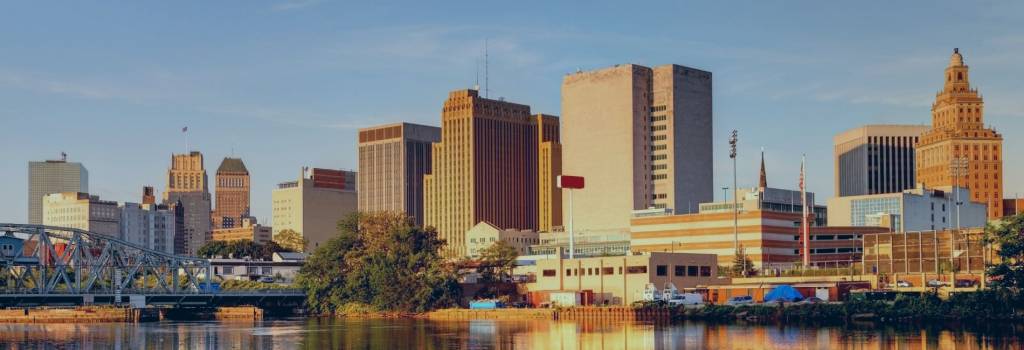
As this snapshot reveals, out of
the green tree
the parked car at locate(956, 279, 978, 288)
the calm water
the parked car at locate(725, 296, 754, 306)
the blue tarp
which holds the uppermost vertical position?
the green tree

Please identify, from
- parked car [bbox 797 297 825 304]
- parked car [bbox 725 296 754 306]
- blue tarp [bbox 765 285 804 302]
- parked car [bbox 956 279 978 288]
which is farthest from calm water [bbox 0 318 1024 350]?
parked car [bbox 956 279 978 288]

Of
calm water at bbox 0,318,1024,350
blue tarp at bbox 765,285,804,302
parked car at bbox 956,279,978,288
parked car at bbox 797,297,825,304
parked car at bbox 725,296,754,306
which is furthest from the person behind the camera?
parked car at bbox 725,296,754,306

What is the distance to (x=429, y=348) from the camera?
5389 inches

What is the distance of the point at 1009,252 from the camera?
578ft

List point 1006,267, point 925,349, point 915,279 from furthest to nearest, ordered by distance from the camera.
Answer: point 915,279 < point 1006,267 < point 925,349

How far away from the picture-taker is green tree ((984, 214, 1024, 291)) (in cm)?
17188

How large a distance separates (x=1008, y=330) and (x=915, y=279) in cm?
5263

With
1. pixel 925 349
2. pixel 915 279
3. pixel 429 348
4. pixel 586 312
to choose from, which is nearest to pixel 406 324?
pixel 586 312

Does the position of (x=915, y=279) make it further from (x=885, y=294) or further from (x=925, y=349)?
(x=925, y=349)

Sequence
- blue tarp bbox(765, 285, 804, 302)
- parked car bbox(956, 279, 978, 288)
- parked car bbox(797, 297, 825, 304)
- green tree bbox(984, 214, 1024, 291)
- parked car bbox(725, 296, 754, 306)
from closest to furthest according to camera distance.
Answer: green tree bbox(984, 214, 1024, 291), parked car bbox(797, 297, 825, 304), parked car bbox(956, 279, 978, 288), blue tarp bbox(765, 285, 804, 302), parked car bbox(725, 296, 754, 306)

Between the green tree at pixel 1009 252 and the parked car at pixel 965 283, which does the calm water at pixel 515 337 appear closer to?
the green tree at pixel 1009 252

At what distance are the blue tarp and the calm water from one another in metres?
17.7

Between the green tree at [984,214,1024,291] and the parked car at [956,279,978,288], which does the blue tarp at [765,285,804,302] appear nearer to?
the parked car at [956,279,978,288]

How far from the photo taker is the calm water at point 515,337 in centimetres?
13450
